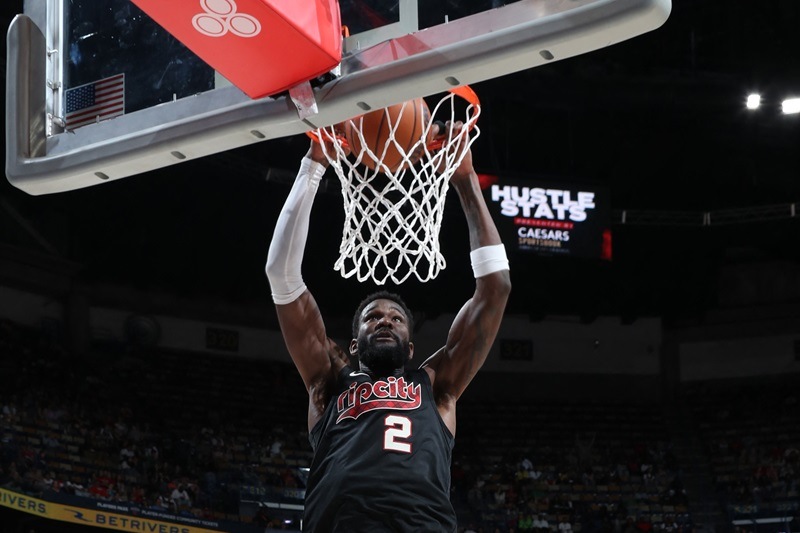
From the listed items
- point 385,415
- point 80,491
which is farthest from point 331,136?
point 80,491

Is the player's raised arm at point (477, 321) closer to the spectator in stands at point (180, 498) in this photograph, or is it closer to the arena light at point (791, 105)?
the spectator in stands at point (180, 498)

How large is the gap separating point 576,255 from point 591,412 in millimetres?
4686

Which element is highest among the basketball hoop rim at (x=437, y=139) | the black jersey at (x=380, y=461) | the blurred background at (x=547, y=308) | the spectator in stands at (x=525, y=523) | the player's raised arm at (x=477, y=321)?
the blurred background at (x=547, y=308)

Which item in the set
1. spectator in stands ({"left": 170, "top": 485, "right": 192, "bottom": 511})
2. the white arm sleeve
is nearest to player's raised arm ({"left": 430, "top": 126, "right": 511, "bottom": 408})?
the white arm sleeve

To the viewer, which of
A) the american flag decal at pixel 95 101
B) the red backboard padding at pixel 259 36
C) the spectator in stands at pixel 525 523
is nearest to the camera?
the red backboard padding at pixel 259 36

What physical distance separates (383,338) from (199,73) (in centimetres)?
119

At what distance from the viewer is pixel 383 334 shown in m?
3.86

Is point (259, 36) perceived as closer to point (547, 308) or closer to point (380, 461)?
point (380, 461)

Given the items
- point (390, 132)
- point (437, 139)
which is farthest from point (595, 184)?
point (390, 132)

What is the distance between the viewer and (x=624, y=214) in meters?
16.8

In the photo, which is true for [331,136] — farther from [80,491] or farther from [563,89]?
[563,89]

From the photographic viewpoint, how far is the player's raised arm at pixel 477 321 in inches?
157

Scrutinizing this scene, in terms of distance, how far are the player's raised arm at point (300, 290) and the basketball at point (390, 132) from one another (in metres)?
0.19

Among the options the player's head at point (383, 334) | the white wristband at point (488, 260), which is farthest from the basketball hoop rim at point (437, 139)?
the player's head at point (383, 334)
